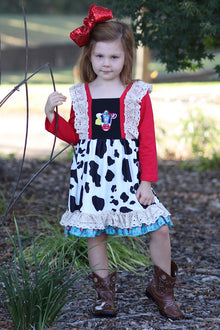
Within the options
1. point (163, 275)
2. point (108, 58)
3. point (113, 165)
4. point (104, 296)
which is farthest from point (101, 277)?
point (108, 58)

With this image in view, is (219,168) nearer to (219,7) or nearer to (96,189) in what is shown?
(219,7)

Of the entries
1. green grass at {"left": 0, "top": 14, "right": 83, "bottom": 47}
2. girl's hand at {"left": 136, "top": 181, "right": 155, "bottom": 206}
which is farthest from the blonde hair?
green grass at {"left": 0, "top": 14, "right": 83, "bottom": 47}

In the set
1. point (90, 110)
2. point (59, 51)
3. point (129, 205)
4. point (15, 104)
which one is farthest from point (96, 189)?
point (59, 51)

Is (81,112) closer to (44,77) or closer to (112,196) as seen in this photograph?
(112,196)

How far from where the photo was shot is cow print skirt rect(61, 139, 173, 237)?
235 cm

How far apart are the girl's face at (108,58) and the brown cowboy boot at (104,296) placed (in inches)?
35.8

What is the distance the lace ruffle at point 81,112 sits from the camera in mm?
2449

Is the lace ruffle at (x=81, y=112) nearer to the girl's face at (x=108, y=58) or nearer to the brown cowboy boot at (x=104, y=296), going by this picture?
the girl's face at (x=108, y=58)

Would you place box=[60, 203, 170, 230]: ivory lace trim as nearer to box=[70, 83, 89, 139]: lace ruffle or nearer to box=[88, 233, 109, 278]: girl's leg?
box=[88, 233, 109, 278]: girl's leg

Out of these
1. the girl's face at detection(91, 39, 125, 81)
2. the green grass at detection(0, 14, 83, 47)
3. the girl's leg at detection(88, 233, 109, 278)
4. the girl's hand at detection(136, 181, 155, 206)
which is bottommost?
the girl's leg at detection(88, 233, 109, 278)

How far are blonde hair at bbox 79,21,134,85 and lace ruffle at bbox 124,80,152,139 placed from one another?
0.26 ft

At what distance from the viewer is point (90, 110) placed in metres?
2.44

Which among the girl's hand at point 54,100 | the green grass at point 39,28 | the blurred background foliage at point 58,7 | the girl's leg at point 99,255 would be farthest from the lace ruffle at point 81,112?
the blurred background foliage at point 58,7

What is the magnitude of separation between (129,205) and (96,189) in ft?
0.52
